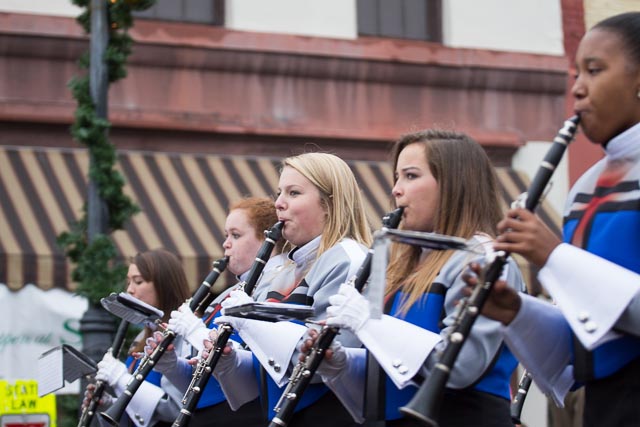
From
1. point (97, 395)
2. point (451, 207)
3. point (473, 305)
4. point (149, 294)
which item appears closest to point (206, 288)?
point (149, 294)

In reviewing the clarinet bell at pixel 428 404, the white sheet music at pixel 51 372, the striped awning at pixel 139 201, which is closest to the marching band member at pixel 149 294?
the white sheet music at pixel 51 372

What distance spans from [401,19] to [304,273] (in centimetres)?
882

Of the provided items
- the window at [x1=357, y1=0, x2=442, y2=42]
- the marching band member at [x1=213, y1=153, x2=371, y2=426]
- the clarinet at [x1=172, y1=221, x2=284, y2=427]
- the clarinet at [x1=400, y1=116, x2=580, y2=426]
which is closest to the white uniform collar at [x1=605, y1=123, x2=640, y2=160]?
the clarinet at [x1=400, y1=116, x2=580, y2=426]

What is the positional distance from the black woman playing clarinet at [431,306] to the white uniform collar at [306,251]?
2.34 ft


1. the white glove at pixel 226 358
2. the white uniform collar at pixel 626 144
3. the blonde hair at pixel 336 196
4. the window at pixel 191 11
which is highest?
the window at pixel 191 11

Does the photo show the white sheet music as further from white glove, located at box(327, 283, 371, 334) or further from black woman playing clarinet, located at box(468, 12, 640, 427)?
black woman playing clarinet, located at box(468, 12, 640, 427)

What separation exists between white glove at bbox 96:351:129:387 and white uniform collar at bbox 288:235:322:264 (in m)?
1.84

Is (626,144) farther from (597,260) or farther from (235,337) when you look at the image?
(235,337)

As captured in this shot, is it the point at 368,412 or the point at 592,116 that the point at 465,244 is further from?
the point at 368,412

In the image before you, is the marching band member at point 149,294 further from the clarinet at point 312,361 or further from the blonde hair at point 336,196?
→ the clarinet at point 312,361

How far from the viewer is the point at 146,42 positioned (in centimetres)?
1219

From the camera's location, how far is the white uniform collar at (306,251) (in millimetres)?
5152

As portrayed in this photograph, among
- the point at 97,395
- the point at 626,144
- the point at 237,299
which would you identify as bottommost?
the point at 97,395

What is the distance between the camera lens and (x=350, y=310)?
3.96 m
